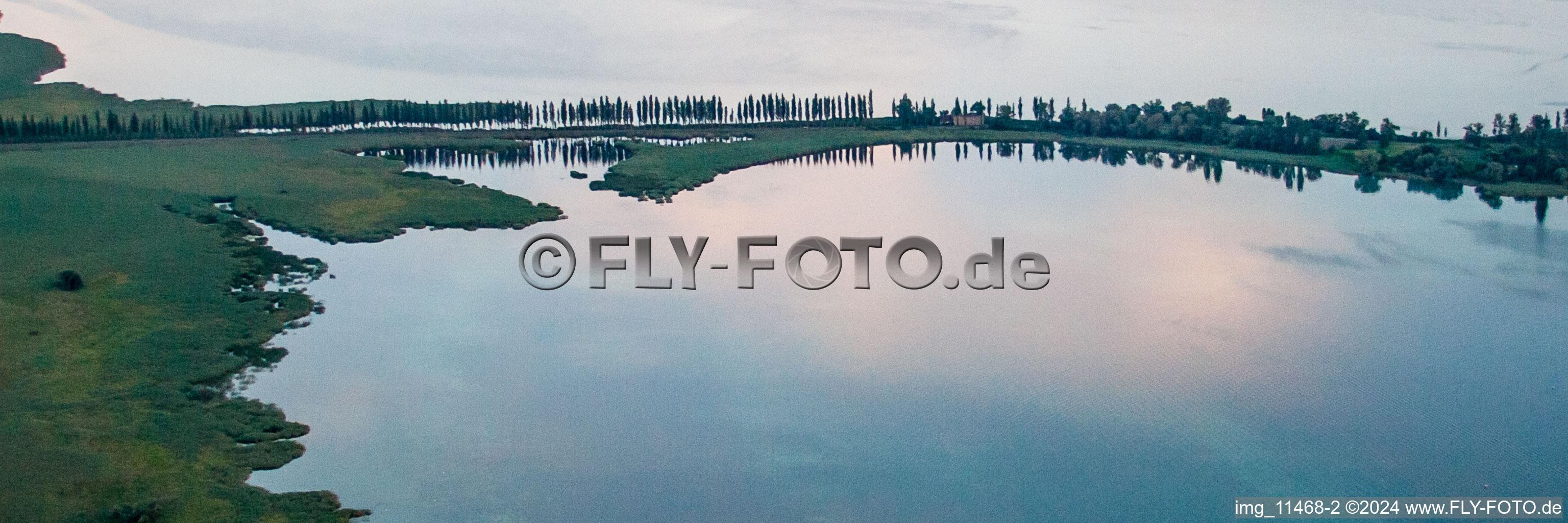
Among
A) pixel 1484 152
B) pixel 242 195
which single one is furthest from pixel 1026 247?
pixel 1484 152

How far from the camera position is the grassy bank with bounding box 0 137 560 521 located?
52.4 ft

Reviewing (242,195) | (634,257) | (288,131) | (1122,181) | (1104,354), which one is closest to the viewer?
(1104,354)

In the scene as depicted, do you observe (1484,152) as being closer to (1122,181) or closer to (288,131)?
(1122,181)

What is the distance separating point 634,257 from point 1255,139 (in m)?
43.0

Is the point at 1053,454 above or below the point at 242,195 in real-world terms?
below

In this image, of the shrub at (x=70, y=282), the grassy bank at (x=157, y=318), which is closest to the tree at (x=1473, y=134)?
the grassy bank at (x=157, y=318)

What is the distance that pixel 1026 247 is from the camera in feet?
111

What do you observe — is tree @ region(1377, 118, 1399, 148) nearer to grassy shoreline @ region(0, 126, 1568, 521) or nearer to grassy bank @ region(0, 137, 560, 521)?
grassy shoreline @ region(0, 126, 1568, 521)

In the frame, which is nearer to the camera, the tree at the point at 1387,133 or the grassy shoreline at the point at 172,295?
the grassy shoreline at the point at 172,295

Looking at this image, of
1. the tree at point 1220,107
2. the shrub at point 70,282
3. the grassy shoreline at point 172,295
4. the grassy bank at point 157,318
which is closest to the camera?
the grassy bank at point 157,318

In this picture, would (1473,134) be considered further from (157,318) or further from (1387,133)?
(157,318)

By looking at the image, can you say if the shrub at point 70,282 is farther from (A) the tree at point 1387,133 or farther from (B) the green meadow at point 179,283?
(A) the tree at point 1387,133

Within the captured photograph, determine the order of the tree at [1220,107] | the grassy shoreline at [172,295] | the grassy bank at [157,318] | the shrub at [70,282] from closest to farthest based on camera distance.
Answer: the grassy bank at [157,318]
the grassy shoreline at [172,295]
the shrub at [70,282]
the tree at [1220,107]

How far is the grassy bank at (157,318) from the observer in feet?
52.4
